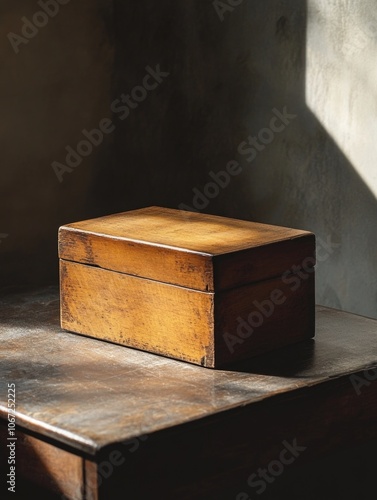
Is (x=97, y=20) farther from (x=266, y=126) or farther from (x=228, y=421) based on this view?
(x=228, y=421)

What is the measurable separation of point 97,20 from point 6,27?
26 cm

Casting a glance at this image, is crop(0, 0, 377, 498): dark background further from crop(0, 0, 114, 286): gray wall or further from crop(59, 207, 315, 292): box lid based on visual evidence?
crop(59, 207, 315, 292): box lid

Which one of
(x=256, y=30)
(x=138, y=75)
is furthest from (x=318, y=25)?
(x=138, y=75)

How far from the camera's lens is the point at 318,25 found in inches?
81.7

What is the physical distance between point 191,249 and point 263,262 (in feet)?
0.44

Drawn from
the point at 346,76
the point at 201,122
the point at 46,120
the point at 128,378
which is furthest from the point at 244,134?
the point at 128,378

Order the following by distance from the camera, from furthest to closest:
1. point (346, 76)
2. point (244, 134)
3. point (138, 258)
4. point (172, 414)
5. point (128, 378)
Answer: point (244, 134), point (346, 76), point (138, 258), point (128, 378), point (172, 414)

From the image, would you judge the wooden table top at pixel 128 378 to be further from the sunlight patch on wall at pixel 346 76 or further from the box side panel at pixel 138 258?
the sunlight patch on wall at pixel 346 76

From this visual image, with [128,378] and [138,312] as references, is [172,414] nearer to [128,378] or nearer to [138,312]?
[128,378]

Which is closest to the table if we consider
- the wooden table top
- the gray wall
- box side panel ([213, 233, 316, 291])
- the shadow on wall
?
the wooden table top

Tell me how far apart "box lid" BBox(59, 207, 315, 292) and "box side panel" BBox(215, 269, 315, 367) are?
0.02 metres

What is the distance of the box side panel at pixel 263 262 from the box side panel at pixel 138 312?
0.16ft

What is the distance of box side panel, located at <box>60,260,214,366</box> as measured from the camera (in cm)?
164

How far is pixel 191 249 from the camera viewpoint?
5.35ft
